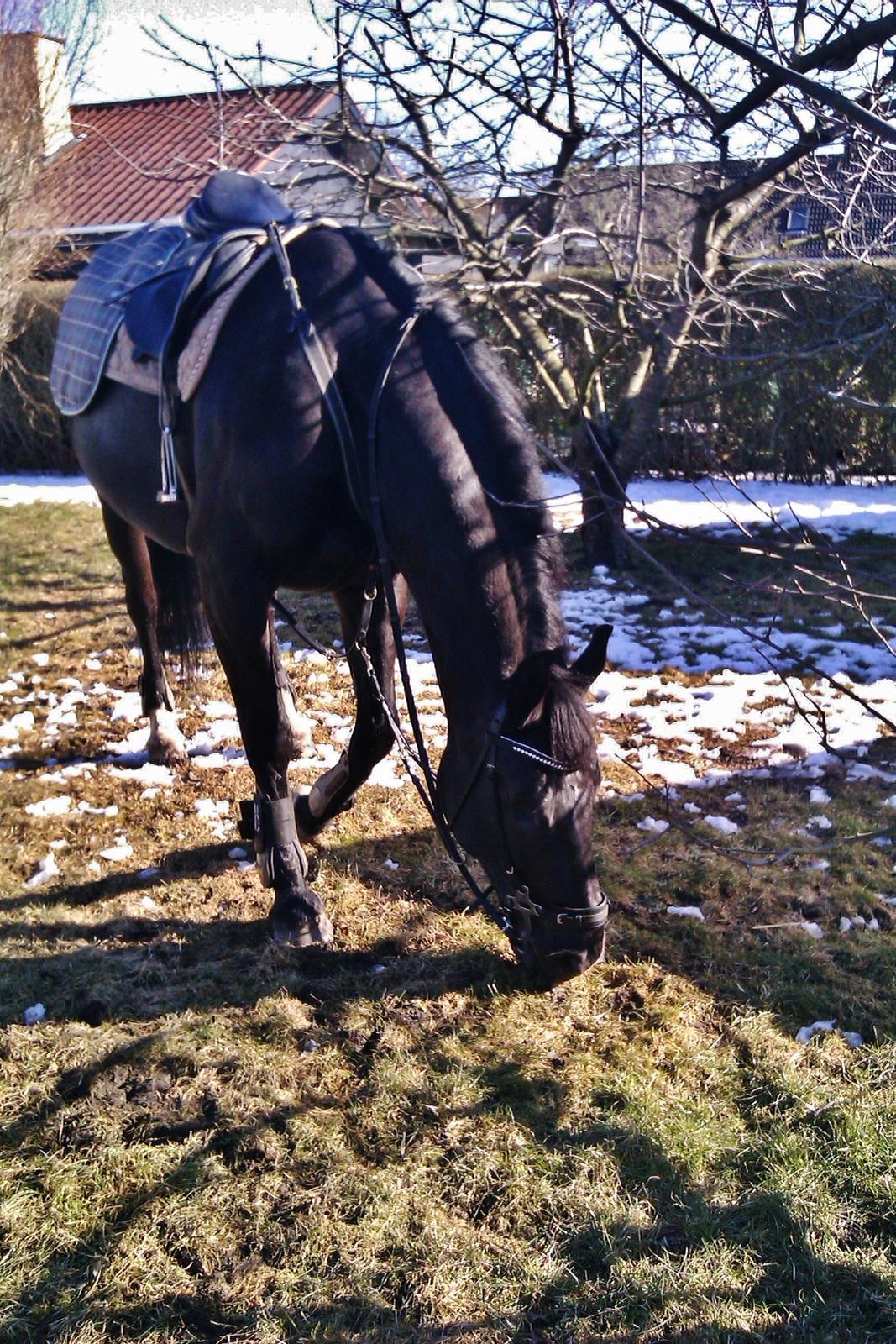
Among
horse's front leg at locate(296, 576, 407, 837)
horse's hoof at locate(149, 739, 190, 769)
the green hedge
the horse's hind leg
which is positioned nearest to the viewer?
horse's front leg at locate(296, 576, 407, 837)

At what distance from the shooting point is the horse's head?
2.38m

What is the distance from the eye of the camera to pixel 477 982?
3133 mm

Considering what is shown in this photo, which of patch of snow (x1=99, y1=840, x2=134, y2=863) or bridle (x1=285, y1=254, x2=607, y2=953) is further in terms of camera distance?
patch of snow (x1=99, y1=840, x2=134, y2=863)

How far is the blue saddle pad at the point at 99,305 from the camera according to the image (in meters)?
4.19

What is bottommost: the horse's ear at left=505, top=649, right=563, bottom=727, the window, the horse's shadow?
the horse's shadow

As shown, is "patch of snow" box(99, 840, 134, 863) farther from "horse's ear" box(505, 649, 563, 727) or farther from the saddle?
"horse's ear" box(505, 649, 563, 727)

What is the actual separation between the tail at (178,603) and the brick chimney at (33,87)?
7.42 metres

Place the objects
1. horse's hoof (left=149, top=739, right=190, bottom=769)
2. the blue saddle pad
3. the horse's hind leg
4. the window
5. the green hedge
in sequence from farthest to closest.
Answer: the green hedge → the window → the horse's hind leg → horse's hoof (left=149, top=739, right=190, bottom=769) → the blue saddle pad

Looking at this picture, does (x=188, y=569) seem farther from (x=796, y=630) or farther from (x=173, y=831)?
(x=796, y=630)

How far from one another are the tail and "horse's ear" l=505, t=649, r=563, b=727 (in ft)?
9.10

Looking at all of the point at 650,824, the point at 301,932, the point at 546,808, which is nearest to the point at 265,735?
the point at 301,932

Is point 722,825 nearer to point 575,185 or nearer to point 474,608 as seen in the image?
point 474,608

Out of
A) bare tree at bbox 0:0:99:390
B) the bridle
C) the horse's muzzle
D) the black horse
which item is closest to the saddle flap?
the black horse

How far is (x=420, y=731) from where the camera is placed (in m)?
2.88
